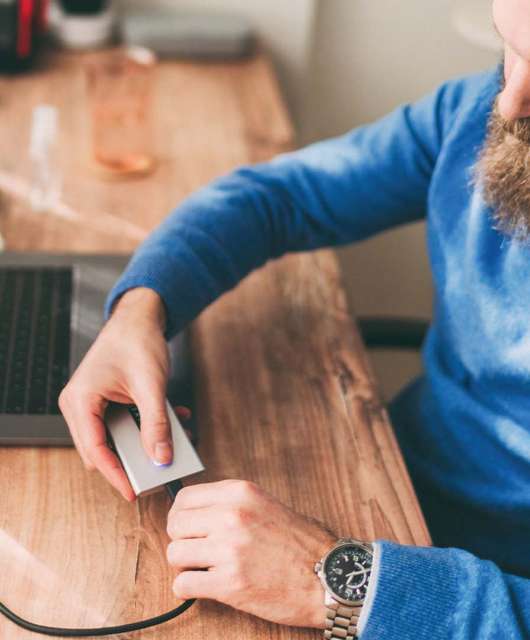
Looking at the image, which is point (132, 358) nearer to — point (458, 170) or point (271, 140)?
point (458, 170)

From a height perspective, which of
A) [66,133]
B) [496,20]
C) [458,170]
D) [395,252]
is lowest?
[395,252]

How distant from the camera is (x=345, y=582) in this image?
2.27 ft

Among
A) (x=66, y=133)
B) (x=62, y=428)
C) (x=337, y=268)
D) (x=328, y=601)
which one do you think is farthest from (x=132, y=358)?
(x=66, y=133)

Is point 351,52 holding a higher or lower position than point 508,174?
lower

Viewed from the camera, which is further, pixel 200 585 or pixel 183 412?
pixel 183 412

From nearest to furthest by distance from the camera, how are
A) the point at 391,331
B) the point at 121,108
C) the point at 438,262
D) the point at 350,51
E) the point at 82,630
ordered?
1. the point at 82,630
2. the point at 438,262
3. the point at 391,331
4. the point at 121,108
5. the point at 350,51

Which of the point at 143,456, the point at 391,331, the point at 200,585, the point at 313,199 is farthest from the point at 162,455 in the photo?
the point at 391,331

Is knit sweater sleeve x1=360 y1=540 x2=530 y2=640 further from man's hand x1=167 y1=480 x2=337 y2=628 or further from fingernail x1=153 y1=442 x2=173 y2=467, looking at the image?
fingernail x1=153 y1=442 x2=173 y2=467

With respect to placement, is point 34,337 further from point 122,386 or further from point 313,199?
point 313,199

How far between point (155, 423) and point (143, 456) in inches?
1.2

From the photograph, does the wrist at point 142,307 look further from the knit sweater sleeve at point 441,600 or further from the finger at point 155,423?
the knit sweater sleeve at point 441,600

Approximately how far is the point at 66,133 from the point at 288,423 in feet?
2.31

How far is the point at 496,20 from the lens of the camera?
30.8 inches

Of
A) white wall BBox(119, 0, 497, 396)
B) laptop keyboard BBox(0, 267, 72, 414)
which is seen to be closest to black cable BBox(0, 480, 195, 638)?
laptop keyboard BBox(0, 267, 72, 414)
